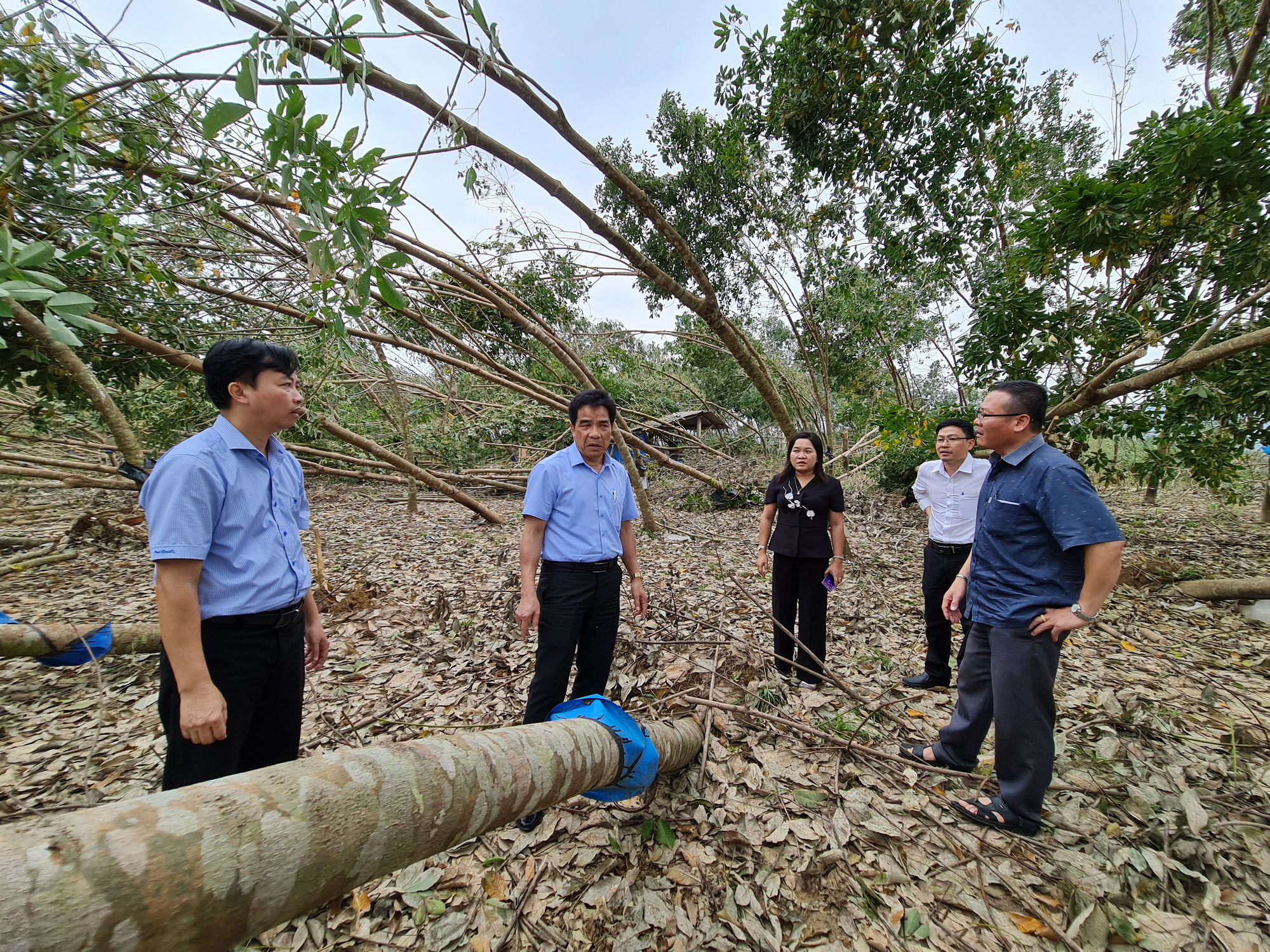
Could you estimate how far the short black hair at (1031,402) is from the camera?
2258 millimetres

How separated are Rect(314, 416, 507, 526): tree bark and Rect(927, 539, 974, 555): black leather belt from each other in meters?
5.69

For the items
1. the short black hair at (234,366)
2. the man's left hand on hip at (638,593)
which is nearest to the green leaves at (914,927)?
the man's left hand on hip at (638,593)

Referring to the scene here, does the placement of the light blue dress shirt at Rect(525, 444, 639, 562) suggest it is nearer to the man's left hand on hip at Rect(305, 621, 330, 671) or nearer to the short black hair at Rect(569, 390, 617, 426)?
the short black hair at Rect(569, 390, 617, 426)

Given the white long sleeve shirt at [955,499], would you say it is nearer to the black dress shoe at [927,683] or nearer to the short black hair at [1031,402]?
the black dress shoe at [927,683]

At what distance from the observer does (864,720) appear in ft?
10.0

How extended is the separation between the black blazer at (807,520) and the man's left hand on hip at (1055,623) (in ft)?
4.18

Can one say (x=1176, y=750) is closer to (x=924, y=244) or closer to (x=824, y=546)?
(x=824, y=546)

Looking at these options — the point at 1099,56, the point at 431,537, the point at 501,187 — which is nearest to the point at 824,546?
the point at 501,187

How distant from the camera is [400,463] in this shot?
6730 millimetres

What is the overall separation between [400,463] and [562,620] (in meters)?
5.06

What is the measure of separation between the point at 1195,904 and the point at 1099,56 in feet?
33.3

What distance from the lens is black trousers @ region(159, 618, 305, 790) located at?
160 centimetres

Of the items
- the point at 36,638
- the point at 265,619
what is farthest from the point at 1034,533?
the point at 36,638

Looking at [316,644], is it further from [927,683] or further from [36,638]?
[927,683]
